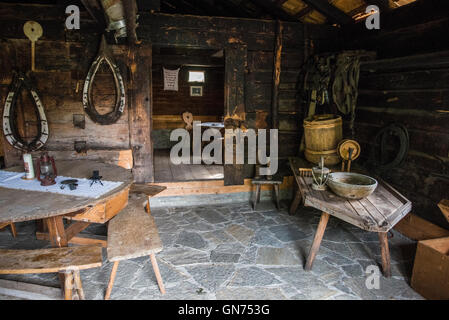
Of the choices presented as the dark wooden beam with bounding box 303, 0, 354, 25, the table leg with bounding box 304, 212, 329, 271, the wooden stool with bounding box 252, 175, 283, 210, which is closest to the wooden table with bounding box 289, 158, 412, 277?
the table leg with bounding box 304, 212, 329, 271

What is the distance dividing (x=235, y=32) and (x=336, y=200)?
388 cm

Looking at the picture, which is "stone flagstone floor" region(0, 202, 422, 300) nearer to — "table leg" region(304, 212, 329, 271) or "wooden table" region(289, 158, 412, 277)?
"table leg" region(304, 212, 329, 271)

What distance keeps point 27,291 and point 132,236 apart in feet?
4.05

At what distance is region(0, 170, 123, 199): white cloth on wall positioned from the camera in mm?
3280

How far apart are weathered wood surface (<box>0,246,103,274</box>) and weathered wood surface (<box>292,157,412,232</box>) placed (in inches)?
96.7

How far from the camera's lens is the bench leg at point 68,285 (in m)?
2.79

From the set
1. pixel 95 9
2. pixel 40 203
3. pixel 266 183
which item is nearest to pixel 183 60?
pixel 95 9

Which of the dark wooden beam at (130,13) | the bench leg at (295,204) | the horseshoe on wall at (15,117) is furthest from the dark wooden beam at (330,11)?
the horseshoe on wall at (15,117)

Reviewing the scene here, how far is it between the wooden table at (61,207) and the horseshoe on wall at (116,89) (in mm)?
1669

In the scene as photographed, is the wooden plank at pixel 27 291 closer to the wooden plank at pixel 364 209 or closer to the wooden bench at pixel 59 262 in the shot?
the wooden bench at pixel 59 262

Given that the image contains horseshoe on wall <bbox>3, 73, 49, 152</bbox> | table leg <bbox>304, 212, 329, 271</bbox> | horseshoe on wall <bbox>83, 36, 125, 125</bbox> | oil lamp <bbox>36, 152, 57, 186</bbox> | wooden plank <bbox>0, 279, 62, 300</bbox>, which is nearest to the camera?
wooden plank <bbox>0, 279, 62, 300</bbox>

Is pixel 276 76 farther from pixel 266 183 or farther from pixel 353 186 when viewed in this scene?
pixel 353 186

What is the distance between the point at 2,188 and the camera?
11.2 ft

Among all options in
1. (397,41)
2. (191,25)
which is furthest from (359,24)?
(191,25)
